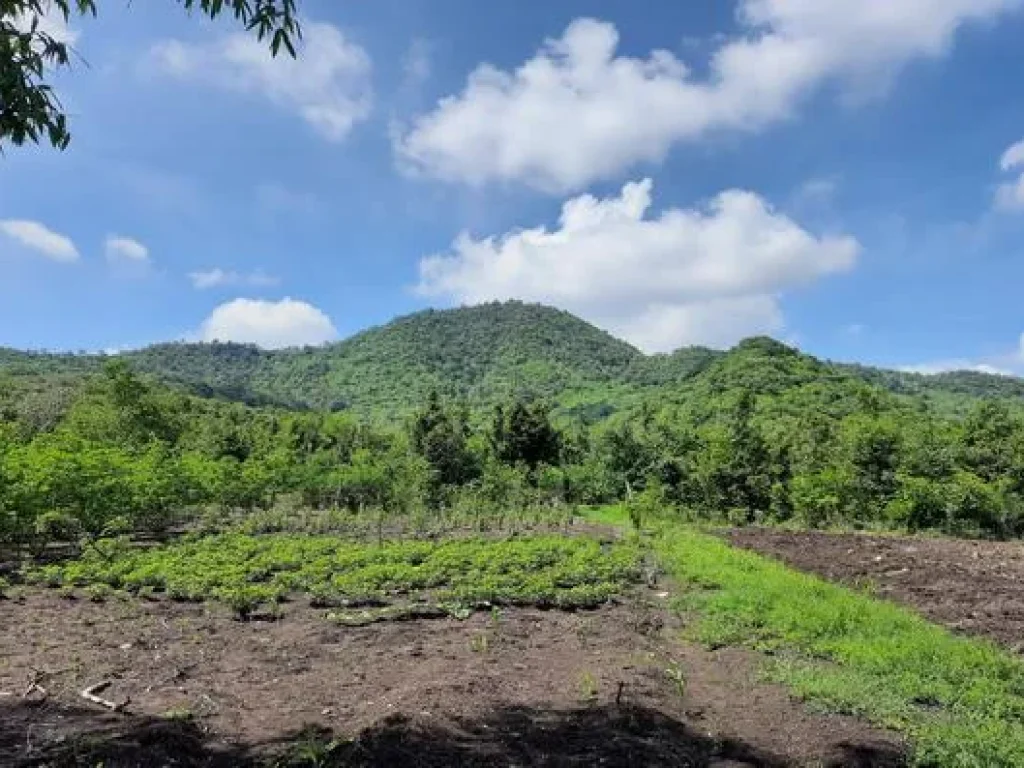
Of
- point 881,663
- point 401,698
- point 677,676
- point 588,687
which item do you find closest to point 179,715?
point 401,698

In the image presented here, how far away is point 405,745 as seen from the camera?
5.51 meters

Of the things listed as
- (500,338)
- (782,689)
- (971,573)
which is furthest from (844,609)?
(500,338)

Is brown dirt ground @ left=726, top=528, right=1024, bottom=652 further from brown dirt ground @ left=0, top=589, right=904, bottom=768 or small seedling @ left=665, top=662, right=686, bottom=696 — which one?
brown dirt ground @ left=0, top=589, right=904, bottom=768

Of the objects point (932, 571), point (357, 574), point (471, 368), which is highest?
point (471, 368)

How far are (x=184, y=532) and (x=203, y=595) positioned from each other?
38.4 ft

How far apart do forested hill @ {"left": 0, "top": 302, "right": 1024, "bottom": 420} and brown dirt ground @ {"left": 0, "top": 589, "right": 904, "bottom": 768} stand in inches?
2944

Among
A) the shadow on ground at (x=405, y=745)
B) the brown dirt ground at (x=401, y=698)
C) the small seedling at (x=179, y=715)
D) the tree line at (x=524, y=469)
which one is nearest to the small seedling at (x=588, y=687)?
the brown dirt ground at (x=401, y=698)

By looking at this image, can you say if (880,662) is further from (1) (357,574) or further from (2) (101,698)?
(1) (357,574)

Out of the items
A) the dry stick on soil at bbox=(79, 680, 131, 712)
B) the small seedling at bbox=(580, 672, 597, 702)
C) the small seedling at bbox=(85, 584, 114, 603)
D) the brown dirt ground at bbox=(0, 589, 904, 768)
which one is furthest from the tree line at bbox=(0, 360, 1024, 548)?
the small seedling at bbox=(580, 672, 597, 702)

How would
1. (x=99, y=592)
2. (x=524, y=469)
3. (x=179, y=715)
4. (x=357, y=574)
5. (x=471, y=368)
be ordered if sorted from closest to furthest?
(x=179, y=715)
(x=99, y=592)
(x=357, y=574)
(x=524, y=469)
(x=471, y=368)

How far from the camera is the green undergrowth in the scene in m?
12.0

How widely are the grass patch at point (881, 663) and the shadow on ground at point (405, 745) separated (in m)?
0.75

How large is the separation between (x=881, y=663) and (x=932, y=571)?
859 centimetres

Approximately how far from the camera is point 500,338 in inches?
6654
